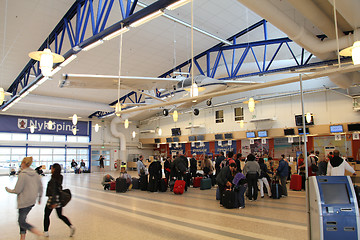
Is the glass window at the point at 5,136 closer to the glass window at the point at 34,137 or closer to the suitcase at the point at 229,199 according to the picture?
the glass window at the point at 34,137

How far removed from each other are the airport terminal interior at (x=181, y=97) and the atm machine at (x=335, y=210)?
0.05 feet

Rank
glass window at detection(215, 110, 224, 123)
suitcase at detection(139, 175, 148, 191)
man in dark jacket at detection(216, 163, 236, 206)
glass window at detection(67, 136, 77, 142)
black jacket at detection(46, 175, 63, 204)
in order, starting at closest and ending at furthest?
1. black jacket at detection(46, 175, 63, 204)
2. man in dark jacket at detection(216, 163, 236, 206)
3. suitcase at detection(139, 175, 148, 191)
4. glass window at detection(215, 110, 224, 123)
5. glass window at detection(67, 136, 77, 142)

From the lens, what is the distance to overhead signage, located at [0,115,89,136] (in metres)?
20.5

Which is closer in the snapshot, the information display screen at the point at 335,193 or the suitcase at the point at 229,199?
the information display screen at the point at 335,193

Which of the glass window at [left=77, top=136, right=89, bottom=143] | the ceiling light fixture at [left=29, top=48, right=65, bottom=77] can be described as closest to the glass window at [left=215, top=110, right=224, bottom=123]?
the glass window at [left=77, top=136, right=89, bottom=143]

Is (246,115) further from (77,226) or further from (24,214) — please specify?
(24,214)

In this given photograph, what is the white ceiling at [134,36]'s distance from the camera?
9030 mm

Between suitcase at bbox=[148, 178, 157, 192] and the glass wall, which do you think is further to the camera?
the glass wall

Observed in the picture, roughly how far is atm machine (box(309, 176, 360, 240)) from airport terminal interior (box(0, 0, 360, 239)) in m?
0.02

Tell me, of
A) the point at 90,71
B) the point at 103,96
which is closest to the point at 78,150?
the point at 103,96

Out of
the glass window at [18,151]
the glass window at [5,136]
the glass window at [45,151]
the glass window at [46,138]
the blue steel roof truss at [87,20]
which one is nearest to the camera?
the blue steel roof truss at [87,20]

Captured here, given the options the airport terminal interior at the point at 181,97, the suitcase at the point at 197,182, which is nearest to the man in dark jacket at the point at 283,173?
the airport terminal interior at the point at 181,97

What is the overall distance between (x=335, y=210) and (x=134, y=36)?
1058cm

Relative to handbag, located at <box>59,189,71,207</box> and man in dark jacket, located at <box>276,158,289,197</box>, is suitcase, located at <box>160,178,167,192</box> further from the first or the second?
handbag, located at <box>59,189,71,207</box>
